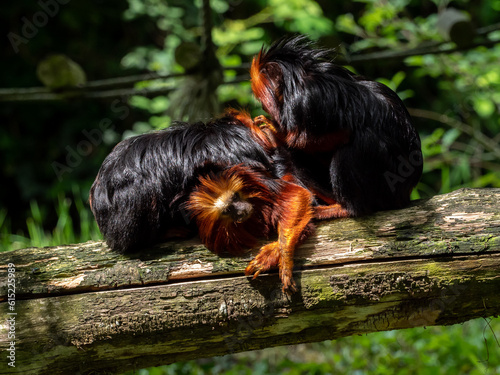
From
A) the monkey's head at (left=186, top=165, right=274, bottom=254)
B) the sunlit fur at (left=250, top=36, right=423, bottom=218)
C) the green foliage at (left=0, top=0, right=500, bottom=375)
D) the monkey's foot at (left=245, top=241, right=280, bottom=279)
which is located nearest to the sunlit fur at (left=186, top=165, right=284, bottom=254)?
the monkey's head at (left=186, top=165, right=274, bottom=254)

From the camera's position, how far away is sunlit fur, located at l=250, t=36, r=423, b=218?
6.47ft

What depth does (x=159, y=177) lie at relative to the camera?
2.01 meters

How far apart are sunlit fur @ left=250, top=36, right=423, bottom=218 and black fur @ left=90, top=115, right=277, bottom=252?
0.58 ft

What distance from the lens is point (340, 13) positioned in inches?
230

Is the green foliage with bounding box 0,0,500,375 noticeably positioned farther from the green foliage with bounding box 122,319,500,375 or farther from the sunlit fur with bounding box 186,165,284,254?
the sunlit fur with bounding box 186,165,284,254

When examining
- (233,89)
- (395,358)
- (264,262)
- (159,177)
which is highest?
(233,89)

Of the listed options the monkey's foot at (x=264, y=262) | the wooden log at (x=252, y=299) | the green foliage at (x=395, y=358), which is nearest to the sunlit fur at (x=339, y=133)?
the wooden log at (x=252, y=299)

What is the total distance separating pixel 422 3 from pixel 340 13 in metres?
0.99

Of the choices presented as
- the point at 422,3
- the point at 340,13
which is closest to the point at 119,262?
the point at 340,13

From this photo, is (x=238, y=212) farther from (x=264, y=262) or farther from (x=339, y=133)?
(x=339, y=133)

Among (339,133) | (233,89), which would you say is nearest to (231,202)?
(339,133)

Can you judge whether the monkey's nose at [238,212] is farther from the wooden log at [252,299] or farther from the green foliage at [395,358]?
the green foliage at [395,358]

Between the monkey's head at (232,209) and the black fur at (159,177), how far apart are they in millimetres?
53

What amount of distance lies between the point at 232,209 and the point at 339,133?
0.54 m
